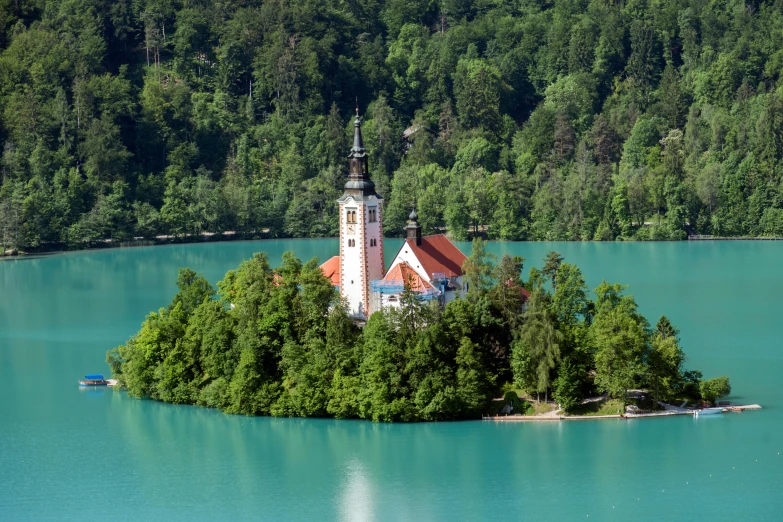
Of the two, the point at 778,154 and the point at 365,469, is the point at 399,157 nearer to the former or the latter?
the point at 778,154

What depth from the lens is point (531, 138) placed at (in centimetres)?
12400

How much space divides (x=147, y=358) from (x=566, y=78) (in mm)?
77672

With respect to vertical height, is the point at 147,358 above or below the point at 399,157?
below

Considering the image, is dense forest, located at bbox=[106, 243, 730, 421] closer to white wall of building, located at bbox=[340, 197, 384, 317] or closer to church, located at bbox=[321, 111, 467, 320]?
church, located at bbox=[321, 111, 467, 320]

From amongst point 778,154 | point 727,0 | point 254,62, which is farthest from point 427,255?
point 727,0

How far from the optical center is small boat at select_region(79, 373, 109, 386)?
64.6 metres

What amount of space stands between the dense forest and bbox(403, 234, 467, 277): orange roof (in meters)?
1.62

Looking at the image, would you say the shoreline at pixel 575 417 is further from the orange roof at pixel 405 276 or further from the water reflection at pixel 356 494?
the orange roof at pixel 405 276

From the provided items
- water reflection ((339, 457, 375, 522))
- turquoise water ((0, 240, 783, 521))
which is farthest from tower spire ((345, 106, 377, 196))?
water reflection ((339, 457, 375, 522))

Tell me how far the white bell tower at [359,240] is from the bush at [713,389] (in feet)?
42.0

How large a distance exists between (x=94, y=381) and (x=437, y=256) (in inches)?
583

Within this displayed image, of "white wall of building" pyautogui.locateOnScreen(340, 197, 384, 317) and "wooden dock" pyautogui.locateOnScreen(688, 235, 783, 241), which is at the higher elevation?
"wooden dock" pyautogui.locateOnScreen(688, 235, 783, 241)

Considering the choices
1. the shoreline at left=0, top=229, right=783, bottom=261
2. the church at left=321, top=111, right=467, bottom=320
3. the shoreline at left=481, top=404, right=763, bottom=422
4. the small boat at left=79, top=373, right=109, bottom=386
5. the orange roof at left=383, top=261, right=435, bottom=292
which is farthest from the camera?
the shoreline at left=0, top=229, right=783, bottom=261

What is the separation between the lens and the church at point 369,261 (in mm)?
60812
